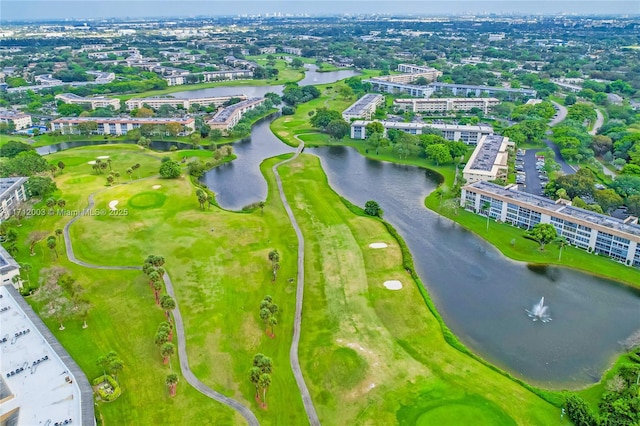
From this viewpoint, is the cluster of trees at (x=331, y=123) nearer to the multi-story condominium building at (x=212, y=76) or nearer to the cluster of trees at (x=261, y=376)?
the cluster of trees at (x=261, y=376)

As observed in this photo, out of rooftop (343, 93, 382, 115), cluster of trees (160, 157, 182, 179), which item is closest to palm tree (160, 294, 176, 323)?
cluster of trees (160, 157, 182, 179)

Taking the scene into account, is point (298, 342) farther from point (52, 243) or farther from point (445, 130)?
point (445, 130)

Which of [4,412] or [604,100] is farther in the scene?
[604,100]

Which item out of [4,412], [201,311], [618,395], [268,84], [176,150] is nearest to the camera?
[4,412]

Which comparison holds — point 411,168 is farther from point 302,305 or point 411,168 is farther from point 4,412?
point 4,412

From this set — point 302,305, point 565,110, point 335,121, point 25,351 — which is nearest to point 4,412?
point 25,351

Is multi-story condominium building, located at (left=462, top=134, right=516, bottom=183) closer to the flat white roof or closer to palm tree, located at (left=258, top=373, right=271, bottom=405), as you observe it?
palm tree, located at (left=258, top=373, right=271, bottom=405)
